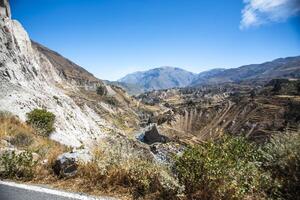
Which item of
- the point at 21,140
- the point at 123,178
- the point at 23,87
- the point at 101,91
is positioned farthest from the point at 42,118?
the point at 101,91

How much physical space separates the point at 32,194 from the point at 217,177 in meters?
2.78

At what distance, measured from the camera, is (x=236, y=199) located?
373 cm

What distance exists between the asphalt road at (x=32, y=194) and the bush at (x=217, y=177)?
1.26m

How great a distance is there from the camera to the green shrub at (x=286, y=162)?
12.8ft

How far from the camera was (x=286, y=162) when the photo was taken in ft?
14.3

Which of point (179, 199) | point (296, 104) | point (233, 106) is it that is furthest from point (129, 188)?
point (233, 106)

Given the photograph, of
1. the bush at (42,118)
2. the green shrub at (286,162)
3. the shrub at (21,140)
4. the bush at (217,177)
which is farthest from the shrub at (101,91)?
the bush at (217,177)

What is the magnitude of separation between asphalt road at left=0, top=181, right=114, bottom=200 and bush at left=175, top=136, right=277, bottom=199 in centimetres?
126

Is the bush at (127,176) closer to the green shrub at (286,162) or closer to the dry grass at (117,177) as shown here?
the dry grass at (117,177)

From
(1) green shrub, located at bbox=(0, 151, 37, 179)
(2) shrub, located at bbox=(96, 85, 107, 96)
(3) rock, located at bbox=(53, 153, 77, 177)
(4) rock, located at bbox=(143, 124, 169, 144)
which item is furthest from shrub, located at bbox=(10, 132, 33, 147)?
(2) shrub, located at bbox=(96, 85, 107, 96)

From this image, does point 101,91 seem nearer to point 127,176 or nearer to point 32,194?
point 127,176

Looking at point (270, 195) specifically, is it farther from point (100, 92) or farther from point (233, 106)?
point (100, 92)

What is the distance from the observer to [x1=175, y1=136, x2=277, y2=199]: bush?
12.6 feet

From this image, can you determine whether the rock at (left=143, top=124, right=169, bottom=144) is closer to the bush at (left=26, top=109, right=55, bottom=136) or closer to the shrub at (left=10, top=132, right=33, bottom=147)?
the bush at (left=26, top=109, right=55, bottom=136)
